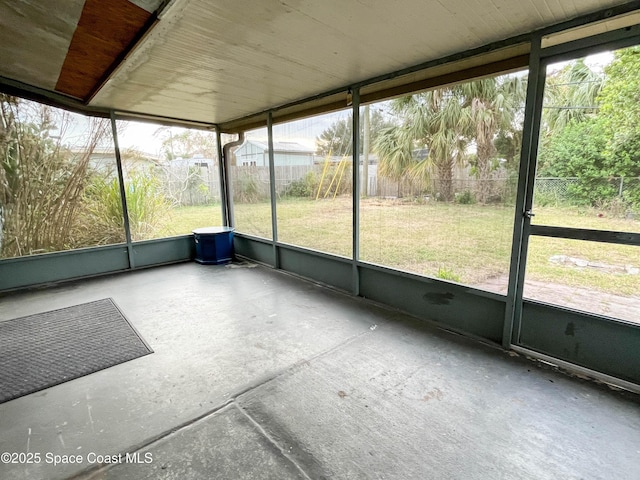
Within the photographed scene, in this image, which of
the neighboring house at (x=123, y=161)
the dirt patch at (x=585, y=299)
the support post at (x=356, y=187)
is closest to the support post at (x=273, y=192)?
the support post at (x=356, y=187)

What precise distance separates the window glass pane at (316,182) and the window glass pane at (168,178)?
1.86 m

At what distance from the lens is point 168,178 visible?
545cm

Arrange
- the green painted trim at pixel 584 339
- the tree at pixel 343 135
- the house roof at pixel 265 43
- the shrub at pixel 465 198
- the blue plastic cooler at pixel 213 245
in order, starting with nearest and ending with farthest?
the house roof at pixel 265 43 < the green painted trim at pixel 584 339 < the shrub at pixel 465 198 < the tree at pixel 343 135 < the blue plastic cooler at pixel 213 245

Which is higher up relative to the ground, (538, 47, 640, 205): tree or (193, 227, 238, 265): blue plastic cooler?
(538, 47, 640, 205): tree

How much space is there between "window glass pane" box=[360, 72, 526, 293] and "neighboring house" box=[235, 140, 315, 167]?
130 centimetres

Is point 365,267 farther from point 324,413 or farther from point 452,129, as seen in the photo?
point 324,413

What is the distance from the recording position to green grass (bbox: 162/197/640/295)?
2148 mm

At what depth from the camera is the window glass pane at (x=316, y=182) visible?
12.7 feet

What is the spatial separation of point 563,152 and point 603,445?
1849mm

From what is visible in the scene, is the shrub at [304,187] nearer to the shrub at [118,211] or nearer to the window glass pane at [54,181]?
the shrub at [118,211]

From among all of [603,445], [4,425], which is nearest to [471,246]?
[603,445]

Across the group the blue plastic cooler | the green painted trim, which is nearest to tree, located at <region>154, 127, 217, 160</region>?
the blue plastic cooler

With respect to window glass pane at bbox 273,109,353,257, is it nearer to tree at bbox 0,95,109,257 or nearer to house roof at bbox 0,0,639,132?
house roof at bbox 0,0,639,132

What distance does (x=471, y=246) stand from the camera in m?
2.83
